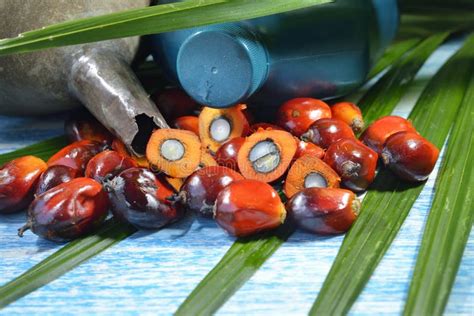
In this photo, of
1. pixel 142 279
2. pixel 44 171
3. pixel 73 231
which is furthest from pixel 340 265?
pixel 44 171

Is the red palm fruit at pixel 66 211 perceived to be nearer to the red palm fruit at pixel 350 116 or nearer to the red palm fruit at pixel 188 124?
the red palm fruit at pixel 188 124

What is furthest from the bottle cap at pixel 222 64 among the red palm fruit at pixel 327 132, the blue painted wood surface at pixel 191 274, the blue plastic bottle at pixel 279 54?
the blue painted wood surface at pixel 191 274

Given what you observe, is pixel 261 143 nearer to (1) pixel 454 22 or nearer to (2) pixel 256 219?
(2) pixel 256 219

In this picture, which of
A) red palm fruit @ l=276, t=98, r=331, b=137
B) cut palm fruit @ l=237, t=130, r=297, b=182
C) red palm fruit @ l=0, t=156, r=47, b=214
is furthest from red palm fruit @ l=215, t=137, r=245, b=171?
red palm fruit @ l=0, t=156, r=47, b=214

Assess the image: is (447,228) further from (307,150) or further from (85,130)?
(85,130)

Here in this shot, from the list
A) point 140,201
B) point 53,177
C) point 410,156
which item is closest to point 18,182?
point 53,177

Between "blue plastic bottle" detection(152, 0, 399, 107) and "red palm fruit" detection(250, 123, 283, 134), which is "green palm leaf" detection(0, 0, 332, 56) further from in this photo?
"red palm fruit" detection(250, 123, 283, 134)

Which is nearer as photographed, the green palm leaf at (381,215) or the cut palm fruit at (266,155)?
the green palm leaf at (381,215)
